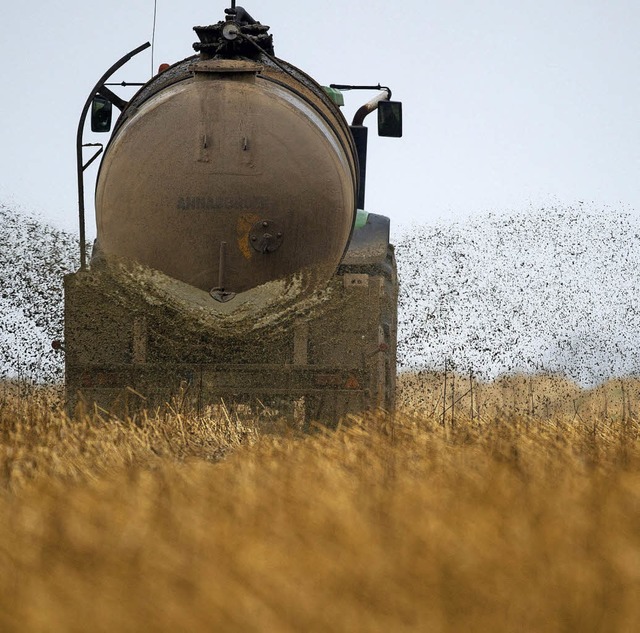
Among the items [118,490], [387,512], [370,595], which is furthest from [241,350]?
[370,595]

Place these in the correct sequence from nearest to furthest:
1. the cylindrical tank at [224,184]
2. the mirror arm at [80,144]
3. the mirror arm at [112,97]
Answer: the cylindrical tank at [224,184] < the mirror arm at [80,144] < the mirror arm at [112,97]

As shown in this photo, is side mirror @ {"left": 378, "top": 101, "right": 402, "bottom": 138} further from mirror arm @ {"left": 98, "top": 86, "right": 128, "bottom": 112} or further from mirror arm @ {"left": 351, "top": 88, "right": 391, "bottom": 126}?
mirror arm @ {"left": 98, "top": 86, "right": 128, "bottom": 112}

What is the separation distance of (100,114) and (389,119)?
1.99 meters

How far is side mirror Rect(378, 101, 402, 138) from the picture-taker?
23.3 ft

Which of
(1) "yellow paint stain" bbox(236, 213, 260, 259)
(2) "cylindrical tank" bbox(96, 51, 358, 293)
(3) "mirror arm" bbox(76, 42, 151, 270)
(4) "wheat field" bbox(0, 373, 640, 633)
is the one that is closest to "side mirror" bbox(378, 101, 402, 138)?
(2) "cylindrical tank" bbox(96, 51, 358, 293)

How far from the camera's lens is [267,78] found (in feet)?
18.8

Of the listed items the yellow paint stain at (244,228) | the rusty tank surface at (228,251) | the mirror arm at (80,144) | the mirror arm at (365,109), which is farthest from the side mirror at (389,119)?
the yellow paint stain at (244,228)

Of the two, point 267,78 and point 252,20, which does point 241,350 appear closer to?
point 267,78

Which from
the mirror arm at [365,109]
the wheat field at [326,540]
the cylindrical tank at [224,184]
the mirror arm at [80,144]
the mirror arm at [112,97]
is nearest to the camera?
the wheat field at [326,540]

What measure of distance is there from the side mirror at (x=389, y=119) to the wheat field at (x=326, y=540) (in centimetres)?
312

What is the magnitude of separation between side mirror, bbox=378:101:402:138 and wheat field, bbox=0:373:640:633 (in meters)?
3.12

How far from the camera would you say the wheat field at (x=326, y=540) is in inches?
82.0

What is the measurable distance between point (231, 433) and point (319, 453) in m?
1.41

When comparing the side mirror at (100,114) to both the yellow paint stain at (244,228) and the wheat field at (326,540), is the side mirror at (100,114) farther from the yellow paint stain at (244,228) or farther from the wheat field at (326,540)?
the wheat field at (326,540)
